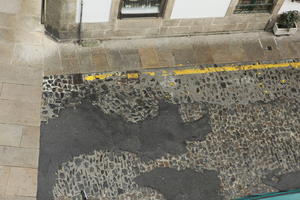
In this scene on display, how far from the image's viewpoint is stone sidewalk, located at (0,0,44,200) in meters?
11.7

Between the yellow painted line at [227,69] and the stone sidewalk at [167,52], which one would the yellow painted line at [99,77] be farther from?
the yellow painted line at [227,69]

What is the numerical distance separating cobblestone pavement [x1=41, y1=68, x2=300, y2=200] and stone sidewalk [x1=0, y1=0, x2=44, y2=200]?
1.51ft

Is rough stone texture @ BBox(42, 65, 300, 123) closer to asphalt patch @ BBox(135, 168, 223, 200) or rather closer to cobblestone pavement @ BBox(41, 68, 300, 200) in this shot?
cobblestone pavement @ BBox(41, 68, 300, 200)

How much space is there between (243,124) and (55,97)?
204 inches

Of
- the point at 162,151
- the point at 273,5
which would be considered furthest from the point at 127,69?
the point at 273,5

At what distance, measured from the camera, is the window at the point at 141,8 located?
14.0 m

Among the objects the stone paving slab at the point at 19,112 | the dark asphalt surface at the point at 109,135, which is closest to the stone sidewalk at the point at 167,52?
the stone paving slab at the point at 19,112

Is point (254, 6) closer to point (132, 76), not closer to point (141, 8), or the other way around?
point (141, 8)

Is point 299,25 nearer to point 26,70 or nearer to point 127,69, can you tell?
point 127,69

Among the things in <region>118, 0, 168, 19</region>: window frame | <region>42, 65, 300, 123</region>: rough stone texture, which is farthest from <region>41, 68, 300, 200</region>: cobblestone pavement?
<region>118, 0, 168, 19</region>: window frame

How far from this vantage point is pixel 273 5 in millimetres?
15297

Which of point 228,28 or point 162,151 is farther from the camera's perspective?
point 228,28

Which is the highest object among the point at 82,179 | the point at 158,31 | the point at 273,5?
the point at 273,5

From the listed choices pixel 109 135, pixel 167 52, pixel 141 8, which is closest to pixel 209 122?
pixel 167 52
